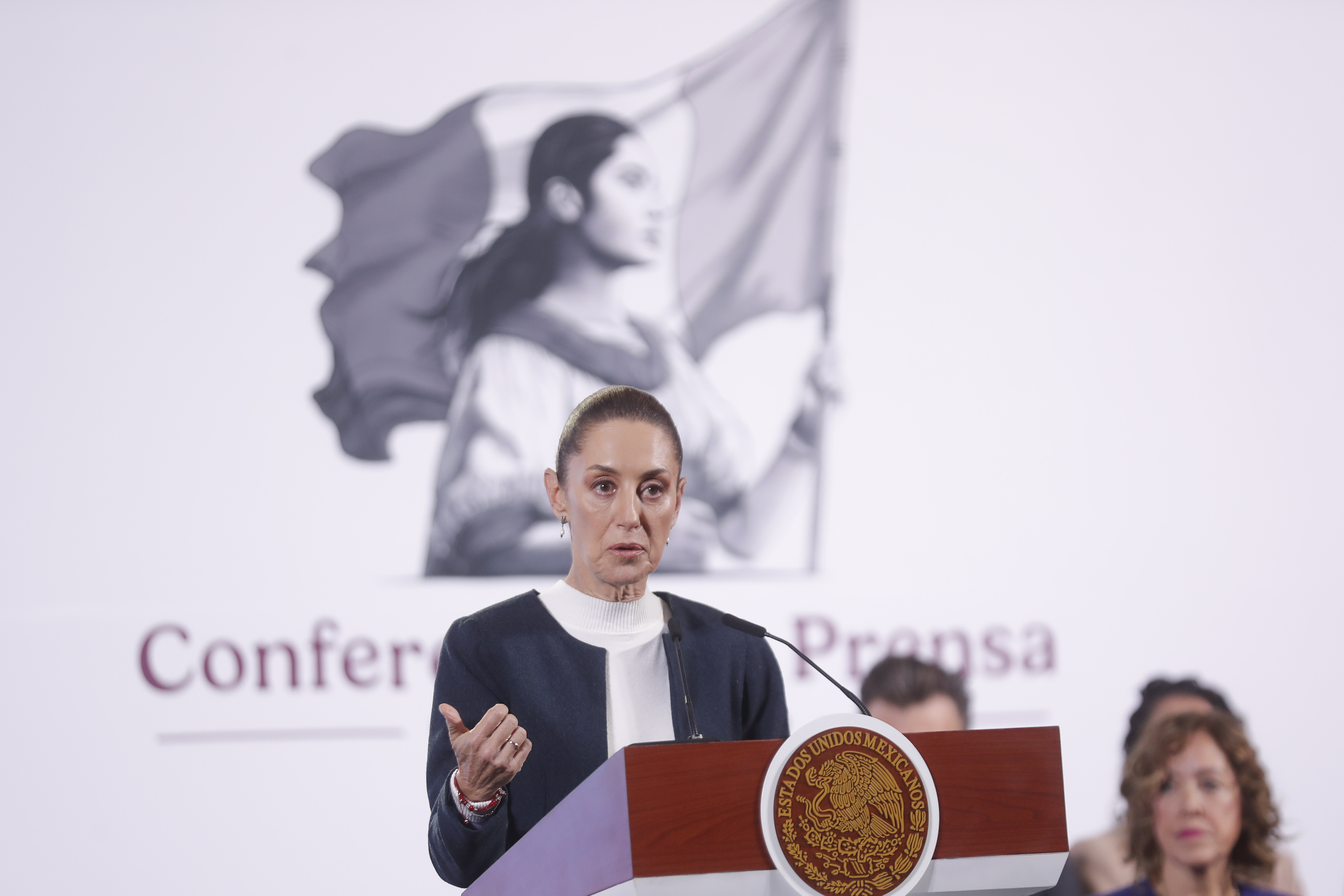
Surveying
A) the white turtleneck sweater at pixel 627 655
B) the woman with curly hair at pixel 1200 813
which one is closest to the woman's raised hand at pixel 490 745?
the white turtleneck sweater at pixel 627 655

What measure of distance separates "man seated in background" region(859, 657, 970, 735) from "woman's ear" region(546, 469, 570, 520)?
1667 mm

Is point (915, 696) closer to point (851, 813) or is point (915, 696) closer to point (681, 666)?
point (681, 666)

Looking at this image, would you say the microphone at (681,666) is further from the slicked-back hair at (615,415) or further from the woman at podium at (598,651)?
the slicked-back hair at (615,415)

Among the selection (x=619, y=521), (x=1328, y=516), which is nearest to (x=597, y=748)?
(x=619, y=521)

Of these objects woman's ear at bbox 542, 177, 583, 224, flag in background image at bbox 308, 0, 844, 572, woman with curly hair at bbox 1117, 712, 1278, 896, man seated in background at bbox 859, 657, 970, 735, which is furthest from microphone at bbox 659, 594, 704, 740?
woman's ear at bbox 542, 177, 583, 224

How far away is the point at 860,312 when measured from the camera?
361 cm

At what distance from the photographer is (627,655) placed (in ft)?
5.55

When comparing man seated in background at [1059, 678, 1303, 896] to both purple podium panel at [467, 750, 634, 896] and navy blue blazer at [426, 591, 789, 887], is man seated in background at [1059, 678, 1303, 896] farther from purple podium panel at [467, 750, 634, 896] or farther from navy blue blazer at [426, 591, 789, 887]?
purple podium panel at [467, 750, 634, 896]

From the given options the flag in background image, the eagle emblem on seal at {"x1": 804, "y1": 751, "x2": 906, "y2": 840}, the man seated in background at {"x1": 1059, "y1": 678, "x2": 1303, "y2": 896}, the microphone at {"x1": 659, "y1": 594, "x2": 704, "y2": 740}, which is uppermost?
the flag in background image

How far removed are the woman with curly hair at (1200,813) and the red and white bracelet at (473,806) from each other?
209 cm

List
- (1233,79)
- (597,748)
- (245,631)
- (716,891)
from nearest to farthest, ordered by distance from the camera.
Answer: (716,891) → (597,748) → (245,631) → (1233,79)

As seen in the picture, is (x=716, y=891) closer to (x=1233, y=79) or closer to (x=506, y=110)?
(x=506, y=110)

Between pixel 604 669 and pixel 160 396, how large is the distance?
2.06 metres

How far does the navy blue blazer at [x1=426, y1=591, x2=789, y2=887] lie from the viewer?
5.32 feet
